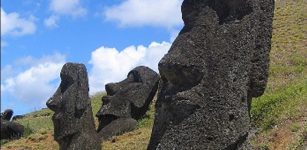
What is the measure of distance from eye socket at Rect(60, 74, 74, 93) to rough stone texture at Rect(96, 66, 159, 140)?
382 cm

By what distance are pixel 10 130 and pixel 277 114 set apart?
488 inches

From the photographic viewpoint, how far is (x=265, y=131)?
1492 cm

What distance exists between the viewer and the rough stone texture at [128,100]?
20219 mm

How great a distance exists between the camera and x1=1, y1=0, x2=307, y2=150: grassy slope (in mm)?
14070

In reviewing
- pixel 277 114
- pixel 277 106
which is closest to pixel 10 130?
pixel 277 106

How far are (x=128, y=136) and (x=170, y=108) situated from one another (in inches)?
403

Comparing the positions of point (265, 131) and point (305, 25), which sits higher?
point (305, 25)

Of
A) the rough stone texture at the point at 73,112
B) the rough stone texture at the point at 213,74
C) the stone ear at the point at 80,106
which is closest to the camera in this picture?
the rough stone texture at the point at 213,74

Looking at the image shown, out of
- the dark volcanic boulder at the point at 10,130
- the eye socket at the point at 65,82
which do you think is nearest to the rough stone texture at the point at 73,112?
the eye socket at the point at 65,82

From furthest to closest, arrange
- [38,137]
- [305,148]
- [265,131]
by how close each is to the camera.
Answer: [38,137]
[265,131]
[305,148]

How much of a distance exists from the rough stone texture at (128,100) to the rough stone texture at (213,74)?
35.9ft

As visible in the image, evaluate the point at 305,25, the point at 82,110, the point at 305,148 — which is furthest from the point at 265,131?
the point at 305,25

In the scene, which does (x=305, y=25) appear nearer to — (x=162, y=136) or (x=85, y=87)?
(x=85, y=87)

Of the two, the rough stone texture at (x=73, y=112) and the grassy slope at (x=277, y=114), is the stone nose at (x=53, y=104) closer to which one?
the rough stone texture at (x=73, y=112)
